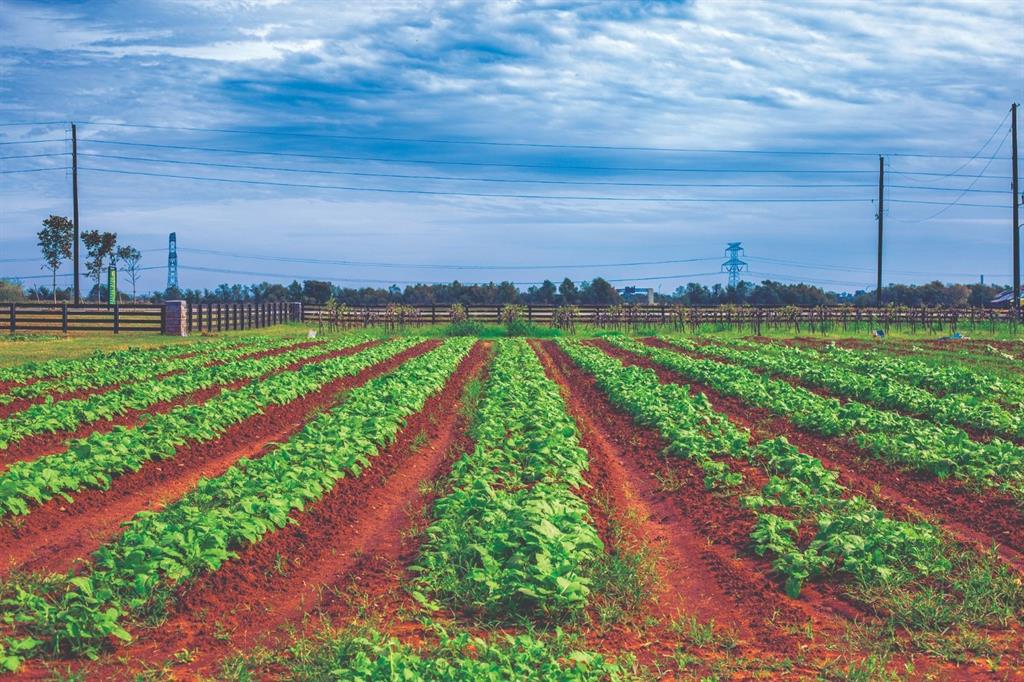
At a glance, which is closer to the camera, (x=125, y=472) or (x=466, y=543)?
(x=466, y=543)

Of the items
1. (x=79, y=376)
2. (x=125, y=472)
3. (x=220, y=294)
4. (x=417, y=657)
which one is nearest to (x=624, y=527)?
(x=417, y=657)

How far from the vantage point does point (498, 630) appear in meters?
7.17

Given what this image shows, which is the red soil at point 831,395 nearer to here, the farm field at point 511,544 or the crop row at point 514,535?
the farm field at point 511,544

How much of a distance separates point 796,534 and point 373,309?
56576mm

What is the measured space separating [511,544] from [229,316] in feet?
160

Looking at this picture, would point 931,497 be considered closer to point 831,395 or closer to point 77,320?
point 831,395

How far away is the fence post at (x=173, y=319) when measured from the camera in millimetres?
47281

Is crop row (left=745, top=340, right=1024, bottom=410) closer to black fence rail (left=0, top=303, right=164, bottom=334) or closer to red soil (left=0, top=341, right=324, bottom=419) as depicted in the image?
red soil (left=0, top=341, right=324, bottom=419)

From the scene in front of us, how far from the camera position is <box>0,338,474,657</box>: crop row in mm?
7051

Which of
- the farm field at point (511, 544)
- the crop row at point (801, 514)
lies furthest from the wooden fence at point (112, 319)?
the crop row at point (801, 514)

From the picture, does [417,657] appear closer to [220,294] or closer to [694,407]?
[694,407]

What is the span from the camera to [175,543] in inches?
324

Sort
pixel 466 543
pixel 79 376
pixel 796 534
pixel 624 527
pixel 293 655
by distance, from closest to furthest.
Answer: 1. pixel 293 655
2. pixel 466 543
3. pixel 796 534
4. pixel 624 527
5. pixel 79 376

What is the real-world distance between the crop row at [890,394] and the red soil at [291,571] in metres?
10.3
